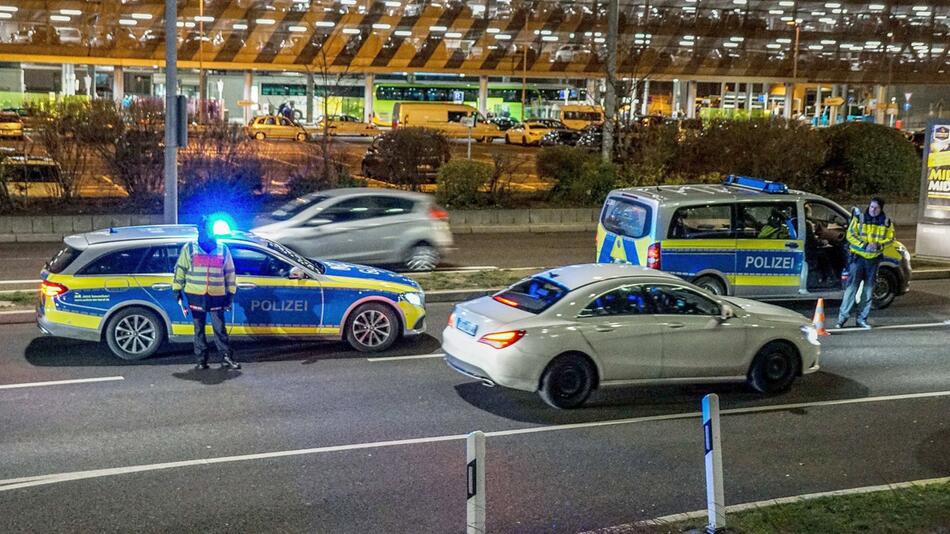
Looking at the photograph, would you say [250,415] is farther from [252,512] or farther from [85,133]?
[85,133]

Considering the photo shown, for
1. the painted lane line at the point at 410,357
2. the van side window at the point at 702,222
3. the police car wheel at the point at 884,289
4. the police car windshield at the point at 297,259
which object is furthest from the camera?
the police car wheel at the point at 884,289

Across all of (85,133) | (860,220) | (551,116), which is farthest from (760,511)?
(551,116)

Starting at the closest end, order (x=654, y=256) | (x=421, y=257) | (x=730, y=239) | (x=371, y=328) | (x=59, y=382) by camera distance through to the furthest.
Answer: (x=59, y=382) → (x=371, y=328) → (x=654, y=256) → (x=730, y=239) → (x=421, y=257)

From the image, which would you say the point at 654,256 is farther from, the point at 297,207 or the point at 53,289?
the point at 53,289

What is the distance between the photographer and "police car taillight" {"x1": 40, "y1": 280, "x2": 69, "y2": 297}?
11664 mm

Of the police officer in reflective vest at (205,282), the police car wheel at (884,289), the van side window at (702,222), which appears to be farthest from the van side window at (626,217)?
the police officer in reflective vest at (205,282)

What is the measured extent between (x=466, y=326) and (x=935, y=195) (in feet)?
43.9

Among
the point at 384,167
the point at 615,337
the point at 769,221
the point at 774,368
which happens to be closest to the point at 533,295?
the point at 615,337

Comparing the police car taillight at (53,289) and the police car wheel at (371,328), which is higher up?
the police car taillight at (53,289)

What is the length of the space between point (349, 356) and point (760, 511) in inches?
249

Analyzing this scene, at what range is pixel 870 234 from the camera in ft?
45.8

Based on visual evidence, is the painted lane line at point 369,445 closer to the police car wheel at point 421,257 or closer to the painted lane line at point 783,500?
the painted lane line at point 783,500

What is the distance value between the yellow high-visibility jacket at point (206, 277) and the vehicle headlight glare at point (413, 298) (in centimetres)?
222

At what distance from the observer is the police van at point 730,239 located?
14.4 metres
